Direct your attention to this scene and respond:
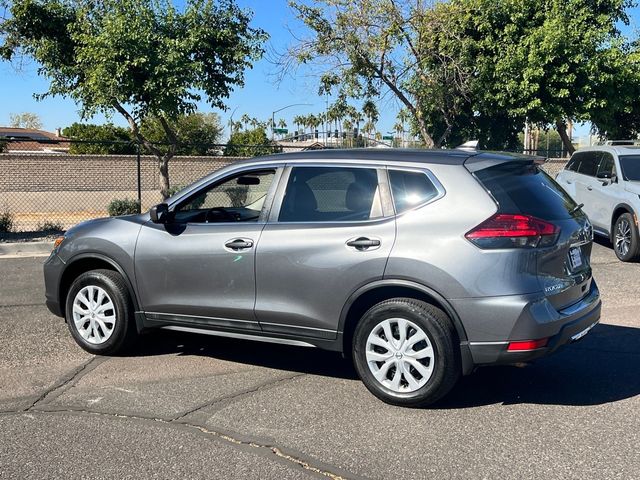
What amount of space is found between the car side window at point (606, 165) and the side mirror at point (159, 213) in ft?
27.7

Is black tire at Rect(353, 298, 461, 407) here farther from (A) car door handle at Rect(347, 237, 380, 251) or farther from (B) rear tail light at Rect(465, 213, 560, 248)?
(B) rear tail light at Rect(465, 213, 560, 248)

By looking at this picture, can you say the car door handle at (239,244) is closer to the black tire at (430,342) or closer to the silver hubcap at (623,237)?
the black tire at (430,342)

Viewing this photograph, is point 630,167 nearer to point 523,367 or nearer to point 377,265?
point 523,367

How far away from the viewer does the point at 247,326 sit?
5.01 m

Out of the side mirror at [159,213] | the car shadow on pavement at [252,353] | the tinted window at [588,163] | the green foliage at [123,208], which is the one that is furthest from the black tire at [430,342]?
the green foliage at [123,208]

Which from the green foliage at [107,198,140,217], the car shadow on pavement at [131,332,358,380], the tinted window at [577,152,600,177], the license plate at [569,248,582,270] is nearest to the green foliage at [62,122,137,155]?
the green foliage at [107,198,140,217]

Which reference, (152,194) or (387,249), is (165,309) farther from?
(152,194)

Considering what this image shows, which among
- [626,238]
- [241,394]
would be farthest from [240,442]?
[626,238]

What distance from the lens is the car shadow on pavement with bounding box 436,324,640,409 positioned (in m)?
4.68

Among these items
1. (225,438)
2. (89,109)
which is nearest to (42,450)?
(225,438)

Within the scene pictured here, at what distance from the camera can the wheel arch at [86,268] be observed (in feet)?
17.9

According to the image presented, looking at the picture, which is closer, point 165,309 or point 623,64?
point 165,309

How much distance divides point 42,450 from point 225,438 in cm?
109

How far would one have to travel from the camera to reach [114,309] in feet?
18.2
